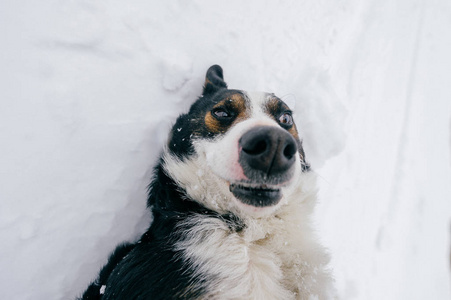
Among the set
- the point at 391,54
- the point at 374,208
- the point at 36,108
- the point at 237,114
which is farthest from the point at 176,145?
the point at 391,54

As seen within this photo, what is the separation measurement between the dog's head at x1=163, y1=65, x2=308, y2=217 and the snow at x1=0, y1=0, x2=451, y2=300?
625 mm

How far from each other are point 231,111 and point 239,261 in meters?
1.12

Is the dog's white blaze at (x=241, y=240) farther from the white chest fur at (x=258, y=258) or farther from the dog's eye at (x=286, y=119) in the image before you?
the dog's eye at (x=286, y=119)

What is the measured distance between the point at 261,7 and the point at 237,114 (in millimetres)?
2086

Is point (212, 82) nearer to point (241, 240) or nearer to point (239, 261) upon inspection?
point (241, 240)

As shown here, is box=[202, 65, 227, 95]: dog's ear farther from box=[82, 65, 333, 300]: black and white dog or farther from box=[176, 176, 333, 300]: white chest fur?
box=[176, 176, 333, 300]: white chest fur

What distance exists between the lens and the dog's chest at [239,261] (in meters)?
1.65

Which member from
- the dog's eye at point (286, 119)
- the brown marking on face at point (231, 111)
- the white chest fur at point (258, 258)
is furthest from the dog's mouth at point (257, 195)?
the dog's eye at point (286, 119)

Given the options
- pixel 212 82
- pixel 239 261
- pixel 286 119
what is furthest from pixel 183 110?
pixel 239 261

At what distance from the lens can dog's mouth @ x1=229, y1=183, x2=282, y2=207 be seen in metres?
1.63

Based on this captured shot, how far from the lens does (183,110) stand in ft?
9.34

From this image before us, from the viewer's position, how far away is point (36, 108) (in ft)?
7.21

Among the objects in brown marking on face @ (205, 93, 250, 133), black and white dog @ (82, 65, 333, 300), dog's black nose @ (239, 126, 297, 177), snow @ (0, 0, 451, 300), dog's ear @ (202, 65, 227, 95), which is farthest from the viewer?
dog's ear @ (202, 65, 227, 95)

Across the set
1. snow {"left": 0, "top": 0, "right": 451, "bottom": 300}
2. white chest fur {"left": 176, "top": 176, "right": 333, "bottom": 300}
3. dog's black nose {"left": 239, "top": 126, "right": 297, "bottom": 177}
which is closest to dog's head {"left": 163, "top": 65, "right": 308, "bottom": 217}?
dog's black nose {"left": 239, "top": 126, "right": 297, "bottom": 177}
